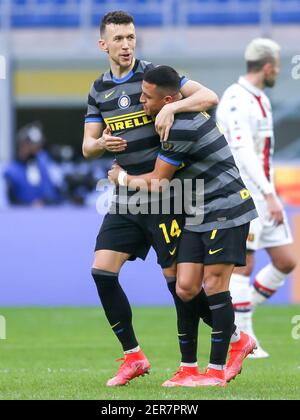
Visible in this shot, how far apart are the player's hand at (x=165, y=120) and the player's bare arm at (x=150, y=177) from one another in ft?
0.55

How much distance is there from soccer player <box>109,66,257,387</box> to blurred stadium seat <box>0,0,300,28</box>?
45.4ft

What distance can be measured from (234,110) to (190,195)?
7.87ft

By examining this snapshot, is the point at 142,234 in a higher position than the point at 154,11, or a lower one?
higher

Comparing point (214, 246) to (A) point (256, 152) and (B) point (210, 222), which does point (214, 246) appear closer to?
(B) point (210, 222)

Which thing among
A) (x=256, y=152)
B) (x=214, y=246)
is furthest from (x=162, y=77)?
(x=256, y=152)

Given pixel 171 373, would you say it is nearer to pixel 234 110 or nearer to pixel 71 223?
pixel 234 110

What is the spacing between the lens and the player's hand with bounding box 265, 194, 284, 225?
8.70m

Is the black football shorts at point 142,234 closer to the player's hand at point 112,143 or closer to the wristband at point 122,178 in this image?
the wristband at point 122,178

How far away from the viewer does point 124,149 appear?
666cm

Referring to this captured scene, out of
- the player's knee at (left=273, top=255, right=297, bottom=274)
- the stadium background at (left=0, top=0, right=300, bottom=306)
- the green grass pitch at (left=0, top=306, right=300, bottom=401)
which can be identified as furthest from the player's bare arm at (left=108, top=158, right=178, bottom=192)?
the stadium background at (left=0, top=0, right=300, bottom=306)

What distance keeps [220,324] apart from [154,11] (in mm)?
14883

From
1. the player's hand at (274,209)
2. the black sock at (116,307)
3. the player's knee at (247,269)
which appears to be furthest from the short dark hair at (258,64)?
the black sock at (116,307)

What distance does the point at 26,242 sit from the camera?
13625 mm

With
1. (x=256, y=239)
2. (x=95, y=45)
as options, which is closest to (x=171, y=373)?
(x=256, y=239)
